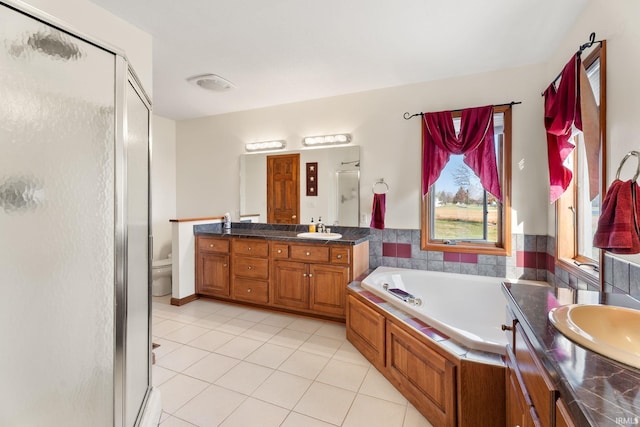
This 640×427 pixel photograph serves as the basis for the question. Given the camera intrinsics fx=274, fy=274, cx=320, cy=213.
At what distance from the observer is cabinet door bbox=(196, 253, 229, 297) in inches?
132

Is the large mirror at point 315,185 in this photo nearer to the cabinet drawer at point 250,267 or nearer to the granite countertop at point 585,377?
the cabinet drawer at point 250,267

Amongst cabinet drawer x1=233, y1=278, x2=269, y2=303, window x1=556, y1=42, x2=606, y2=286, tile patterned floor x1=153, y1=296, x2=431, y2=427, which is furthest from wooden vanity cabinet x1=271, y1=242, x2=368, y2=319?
window x1=556, y1=42, x2=606, y2=286

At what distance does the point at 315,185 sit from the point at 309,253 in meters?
0.96

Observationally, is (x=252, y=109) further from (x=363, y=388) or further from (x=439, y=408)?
(x=439, y=408)

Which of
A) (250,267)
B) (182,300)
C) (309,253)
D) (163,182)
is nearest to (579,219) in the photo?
(309,253)

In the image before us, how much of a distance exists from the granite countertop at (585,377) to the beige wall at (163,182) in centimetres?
449

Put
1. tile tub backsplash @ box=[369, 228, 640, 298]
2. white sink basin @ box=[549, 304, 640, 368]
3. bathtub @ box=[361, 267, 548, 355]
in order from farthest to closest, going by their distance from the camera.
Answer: tile tub backsplash @ box=[369, 228, 640, 298], bathtub @ box=[361, 267, 548, 355], white sink basin @ box=[549, 304, 640, 368]

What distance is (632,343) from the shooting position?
0.91 meters

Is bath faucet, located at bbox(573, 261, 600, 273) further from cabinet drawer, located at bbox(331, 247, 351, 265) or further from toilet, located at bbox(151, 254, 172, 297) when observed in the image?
toilet, located at bbox(151, 254, 172, 297)

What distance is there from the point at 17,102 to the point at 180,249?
8.97 ft

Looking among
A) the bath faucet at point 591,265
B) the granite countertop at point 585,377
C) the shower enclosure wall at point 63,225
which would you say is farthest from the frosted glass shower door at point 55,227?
the bath faucet at point 591,265

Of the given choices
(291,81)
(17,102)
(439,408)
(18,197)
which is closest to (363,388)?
(439,408)

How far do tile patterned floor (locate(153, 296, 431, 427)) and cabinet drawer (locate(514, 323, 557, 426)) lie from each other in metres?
0.87

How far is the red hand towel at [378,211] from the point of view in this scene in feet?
9.78
